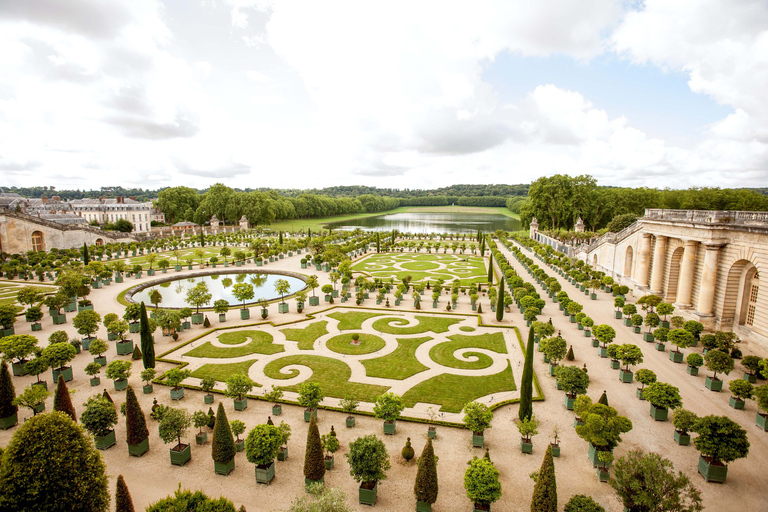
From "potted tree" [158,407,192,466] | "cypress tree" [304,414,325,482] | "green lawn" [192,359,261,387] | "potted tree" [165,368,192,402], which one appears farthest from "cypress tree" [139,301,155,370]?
"cypress tree" [304,414,325,482]

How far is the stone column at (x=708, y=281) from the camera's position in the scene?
1163 inches

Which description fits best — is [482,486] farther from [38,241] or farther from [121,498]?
[38,241]

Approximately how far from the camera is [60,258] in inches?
2267

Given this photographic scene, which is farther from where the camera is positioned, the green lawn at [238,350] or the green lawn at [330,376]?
the green lawn at [238,350]

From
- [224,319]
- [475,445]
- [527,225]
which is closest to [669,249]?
[475,445]

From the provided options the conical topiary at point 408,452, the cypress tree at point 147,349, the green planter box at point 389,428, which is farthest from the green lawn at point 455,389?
the cypress tree at point 147,349

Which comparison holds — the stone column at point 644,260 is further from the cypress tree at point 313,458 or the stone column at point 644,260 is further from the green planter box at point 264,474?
the green planter box at point 264,474

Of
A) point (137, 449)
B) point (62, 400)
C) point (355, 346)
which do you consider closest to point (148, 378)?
point (62, 400)

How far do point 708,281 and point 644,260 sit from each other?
11418 millimetres

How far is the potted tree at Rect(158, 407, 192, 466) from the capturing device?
604 inches

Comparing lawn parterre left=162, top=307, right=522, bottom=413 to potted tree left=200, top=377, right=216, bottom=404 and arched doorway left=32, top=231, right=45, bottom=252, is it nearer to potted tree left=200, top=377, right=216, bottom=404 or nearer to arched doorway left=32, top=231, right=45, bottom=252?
potted tree left=200, top=377, right=216, bottom=404

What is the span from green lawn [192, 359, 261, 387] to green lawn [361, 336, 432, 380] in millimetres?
7288

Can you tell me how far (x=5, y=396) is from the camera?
17.9 meters

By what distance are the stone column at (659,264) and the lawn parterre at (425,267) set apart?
17415 millimetres
